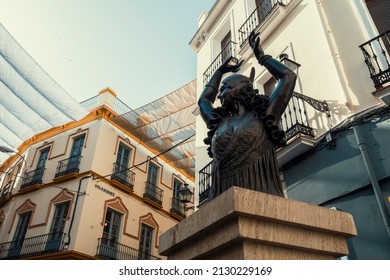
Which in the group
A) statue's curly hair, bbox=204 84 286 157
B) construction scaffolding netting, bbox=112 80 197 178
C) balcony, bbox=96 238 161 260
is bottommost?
statue's curly hair, bbox=204 84 286 157

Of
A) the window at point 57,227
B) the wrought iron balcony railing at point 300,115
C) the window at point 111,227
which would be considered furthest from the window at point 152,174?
the wrought iron balcony railing at point 300,115

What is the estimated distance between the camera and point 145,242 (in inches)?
637

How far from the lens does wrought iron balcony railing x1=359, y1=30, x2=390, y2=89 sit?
5500 mm

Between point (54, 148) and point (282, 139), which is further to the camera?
point (54, 148)

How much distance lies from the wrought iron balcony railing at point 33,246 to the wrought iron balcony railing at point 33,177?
2793mm

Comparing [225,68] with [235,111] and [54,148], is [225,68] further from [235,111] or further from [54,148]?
[54,148]

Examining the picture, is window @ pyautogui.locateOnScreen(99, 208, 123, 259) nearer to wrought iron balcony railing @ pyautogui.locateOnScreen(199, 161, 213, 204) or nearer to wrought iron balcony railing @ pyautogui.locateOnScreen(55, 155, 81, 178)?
wrought iron balcony railing @ pyautogui.locateOnScreen(55, 155, 81, 178)

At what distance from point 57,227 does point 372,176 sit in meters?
12.8

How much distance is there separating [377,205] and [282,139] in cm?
363

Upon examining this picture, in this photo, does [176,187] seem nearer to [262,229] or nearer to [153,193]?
[153,193]

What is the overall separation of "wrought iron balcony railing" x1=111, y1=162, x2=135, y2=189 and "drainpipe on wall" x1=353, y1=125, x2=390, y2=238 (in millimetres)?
11904

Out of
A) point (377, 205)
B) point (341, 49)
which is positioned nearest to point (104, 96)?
point (341, 49)

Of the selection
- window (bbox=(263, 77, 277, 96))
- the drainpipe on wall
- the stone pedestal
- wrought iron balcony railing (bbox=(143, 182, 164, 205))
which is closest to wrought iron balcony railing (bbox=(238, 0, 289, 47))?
window (bbox=(263, 77, 277, 96))

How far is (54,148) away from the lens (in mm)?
16812
